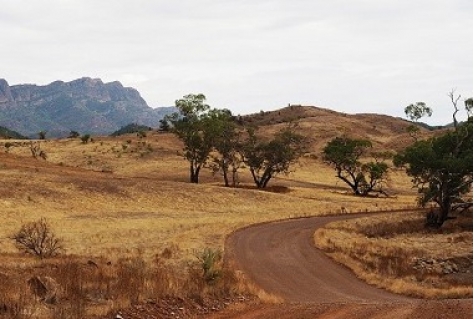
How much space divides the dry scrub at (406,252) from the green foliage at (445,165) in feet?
9.85

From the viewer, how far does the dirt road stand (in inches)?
613

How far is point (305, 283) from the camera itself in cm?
2419

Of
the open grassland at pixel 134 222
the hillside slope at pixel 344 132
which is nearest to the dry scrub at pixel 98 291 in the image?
the open grassland at pixel 134 222

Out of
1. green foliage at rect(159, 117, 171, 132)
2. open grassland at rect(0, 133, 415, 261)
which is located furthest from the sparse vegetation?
green foliage at rect(159, 117, 171, 132)

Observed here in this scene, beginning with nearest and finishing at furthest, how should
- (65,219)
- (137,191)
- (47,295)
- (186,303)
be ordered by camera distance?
(47,295), (186,303), (65,219), (137,191)

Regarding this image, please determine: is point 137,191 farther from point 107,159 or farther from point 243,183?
point 107,159

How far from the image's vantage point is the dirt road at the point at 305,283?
15562 mm

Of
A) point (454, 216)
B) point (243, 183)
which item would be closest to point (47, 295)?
point (454, 216)

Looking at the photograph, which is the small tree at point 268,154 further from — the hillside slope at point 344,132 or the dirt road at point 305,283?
the hillside slope at point 344,132

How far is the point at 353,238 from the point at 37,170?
44.8 metres

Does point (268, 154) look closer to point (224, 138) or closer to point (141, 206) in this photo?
point (224, 138)

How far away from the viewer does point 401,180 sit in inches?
4225

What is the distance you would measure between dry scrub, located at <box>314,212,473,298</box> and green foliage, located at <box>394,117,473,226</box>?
3001 millimetres

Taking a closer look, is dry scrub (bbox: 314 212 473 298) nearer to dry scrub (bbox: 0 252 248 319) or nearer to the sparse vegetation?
the sparse vegetation
